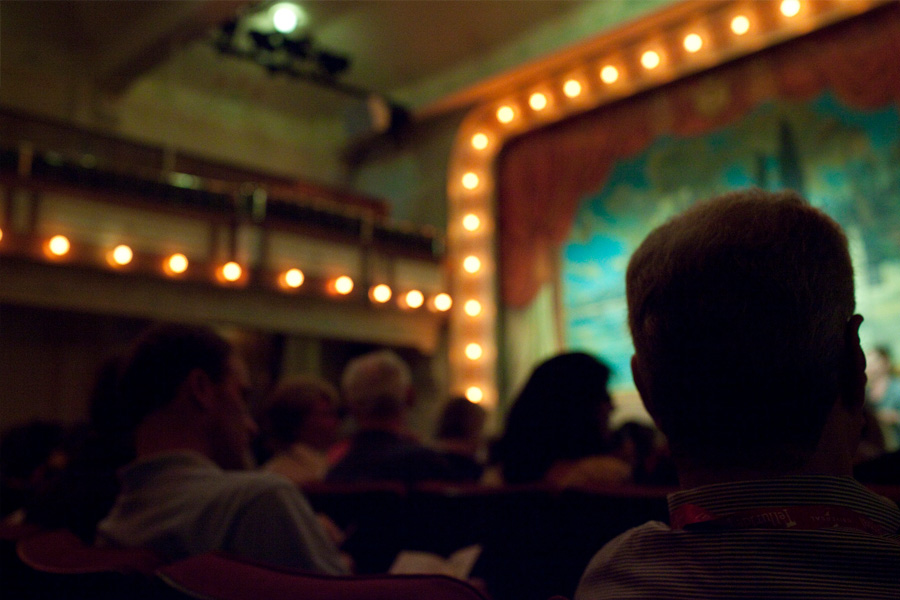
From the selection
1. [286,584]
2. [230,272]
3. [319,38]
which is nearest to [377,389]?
[286,584]

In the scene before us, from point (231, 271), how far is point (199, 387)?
22.0ft

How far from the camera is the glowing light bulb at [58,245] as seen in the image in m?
7.35

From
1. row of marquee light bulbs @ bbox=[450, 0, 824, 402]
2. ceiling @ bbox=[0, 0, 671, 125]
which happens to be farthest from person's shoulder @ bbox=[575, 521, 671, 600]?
ceiling @ bbox=[0, 0, 671, 125]

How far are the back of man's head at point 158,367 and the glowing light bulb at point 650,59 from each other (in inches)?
295

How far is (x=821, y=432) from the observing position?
0.82 meters

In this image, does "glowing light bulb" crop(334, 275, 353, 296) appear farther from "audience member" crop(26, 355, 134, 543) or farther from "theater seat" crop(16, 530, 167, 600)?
"theater seat" crop(16, 530, 167, 600)

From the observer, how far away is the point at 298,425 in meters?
3.37

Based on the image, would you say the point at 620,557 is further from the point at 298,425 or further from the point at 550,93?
the point at 550,93

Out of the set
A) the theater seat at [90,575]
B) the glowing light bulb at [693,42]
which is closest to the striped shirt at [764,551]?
the theater seat at [90,575]

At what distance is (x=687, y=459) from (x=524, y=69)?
Result: 880cm

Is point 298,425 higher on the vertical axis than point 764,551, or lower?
higher

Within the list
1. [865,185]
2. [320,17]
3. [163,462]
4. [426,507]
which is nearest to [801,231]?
[163,462]

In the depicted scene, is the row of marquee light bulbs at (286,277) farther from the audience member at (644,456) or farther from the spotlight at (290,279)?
the audience member at (644,456)

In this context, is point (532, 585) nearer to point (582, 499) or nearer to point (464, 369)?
point (582, 499)
